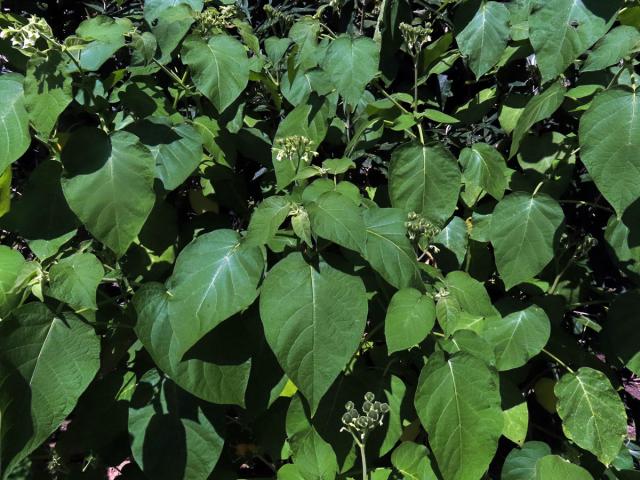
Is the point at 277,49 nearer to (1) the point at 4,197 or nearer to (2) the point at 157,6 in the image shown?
(2) the point at 157,6

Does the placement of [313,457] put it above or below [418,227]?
below

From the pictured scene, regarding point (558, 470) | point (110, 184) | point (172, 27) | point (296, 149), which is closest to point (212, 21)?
point (172, 27)

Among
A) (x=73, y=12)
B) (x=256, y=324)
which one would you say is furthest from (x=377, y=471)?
(x=73, y=12)

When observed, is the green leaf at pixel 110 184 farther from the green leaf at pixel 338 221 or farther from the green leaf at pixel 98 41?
the green leaf at pixel 338 221

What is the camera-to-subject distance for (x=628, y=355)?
210 cm

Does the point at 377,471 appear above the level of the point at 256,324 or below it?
below

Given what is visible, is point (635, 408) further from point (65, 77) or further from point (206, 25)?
point (65, 77)

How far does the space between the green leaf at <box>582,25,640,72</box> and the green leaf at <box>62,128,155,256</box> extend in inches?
51.9

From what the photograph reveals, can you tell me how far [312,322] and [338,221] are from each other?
271 mm

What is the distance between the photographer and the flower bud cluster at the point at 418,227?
6.06 ft

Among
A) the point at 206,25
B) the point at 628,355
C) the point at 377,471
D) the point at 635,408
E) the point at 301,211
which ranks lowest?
the point at 635,408

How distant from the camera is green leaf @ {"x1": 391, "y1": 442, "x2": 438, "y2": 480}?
6.38ft

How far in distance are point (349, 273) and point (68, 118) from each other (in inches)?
53.7

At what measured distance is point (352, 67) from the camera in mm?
2080
